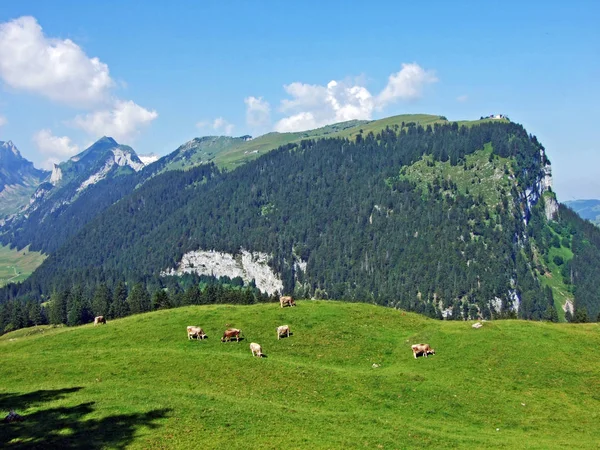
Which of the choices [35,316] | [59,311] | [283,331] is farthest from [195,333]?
[59,311]

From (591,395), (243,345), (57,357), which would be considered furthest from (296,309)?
(591,395)

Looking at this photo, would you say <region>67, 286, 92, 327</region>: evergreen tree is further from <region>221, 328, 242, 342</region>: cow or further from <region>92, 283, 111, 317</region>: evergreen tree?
<region>221, 328, 242, 342</region>: cow

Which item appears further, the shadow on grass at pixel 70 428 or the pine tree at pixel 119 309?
the pine tree at pixel 119 309

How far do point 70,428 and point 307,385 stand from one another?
65.6 feet

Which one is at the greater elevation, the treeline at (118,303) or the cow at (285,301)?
the cow at (285,301)

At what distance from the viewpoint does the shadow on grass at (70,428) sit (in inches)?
1138

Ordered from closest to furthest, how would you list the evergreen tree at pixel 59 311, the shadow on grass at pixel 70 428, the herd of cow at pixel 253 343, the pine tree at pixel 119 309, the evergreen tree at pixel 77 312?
the shadow on grass at pixel 70 428 < the herd of cow at pixel 253 343 < the pine tree at pixel 119 309 < the evergreen tree at pixel 77 312 < the evergreen tree at pixel 59 311

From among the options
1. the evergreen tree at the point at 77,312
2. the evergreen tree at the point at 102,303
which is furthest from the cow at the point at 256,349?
the evergreen tree at the point at 102,303

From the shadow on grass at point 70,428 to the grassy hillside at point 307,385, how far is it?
0.42 feet

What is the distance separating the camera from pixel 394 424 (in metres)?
35.7

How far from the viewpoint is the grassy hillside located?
32.0 metres

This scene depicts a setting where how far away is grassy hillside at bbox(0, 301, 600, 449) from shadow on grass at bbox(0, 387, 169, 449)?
5.0 inches

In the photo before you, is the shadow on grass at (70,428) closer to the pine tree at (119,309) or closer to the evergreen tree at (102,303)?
the pine tree at (119,309)

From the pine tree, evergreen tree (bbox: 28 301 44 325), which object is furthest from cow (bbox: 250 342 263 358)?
evergreen tree (bbox: 28 301 44 325)
